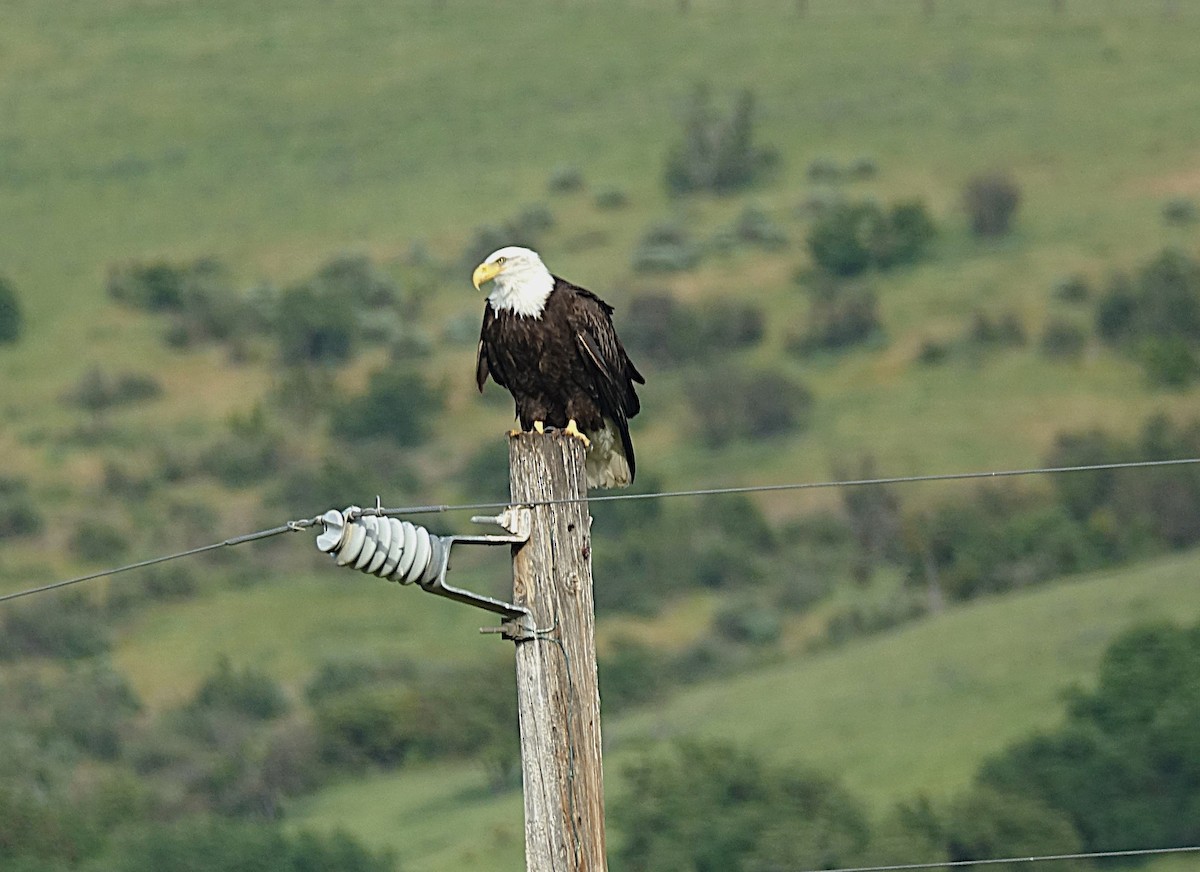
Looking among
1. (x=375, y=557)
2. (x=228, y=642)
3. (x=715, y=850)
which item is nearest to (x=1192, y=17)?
(x=228, y=642)

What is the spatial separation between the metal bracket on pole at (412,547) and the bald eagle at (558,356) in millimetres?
3724

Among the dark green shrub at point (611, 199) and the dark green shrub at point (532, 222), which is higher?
the dark green shrub at point (611, 199)

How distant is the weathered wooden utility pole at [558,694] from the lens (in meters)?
7.71

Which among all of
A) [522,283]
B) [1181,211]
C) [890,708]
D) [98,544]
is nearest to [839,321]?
[1181,211]

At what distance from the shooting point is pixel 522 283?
1213cm

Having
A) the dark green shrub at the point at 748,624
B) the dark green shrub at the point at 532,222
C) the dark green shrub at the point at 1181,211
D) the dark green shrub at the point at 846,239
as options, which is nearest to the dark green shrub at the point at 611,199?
the dark green shrub at the point at 532,222

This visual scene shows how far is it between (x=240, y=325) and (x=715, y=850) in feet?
131

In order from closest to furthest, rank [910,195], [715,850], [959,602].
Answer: [715,850]
[959,602]
[910,195]

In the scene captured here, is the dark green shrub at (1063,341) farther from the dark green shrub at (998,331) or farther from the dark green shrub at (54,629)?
the dark green shrub at (54,629)

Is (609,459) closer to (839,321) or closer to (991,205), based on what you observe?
(839,321)

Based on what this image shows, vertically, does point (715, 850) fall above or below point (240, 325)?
below

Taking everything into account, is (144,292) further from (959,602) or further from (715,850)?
(715,850)

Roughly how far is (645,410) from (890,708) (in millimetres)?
24880

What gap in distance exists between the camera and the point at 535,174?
87.2 m
